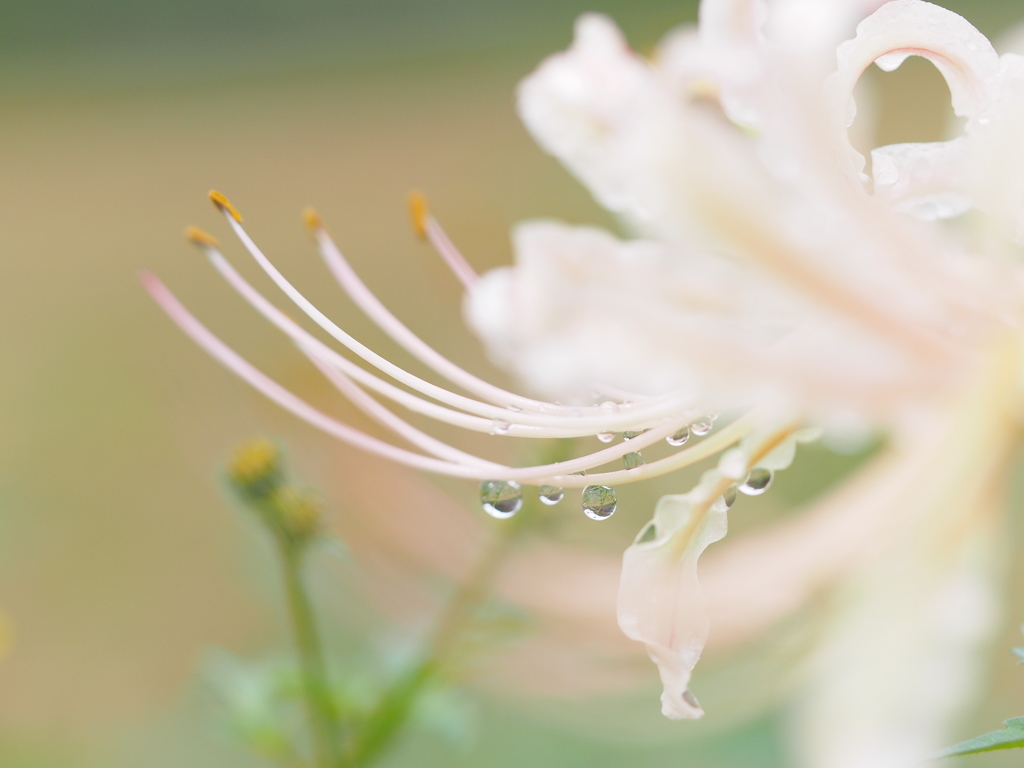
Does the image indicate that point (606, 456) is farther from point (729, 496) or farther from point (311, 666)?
point (311, 666)

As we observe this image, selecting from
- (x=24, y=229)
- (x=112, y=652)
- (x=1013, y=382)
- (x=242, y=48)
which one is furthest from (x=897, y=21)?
(x=242, y=48)

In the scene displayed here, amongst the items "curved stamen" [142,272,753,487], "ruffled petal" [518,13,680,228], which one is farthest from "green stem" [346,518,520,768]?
"ruffled petal" [518,13,680,228]

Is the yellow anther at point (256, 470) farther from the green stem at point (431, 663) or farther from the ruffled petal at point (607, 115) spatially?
the ruffled petal at point (607, 115)

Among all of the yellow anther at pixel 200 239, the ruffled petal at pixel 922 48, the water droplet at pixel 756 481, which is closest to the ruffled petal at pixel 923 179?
the ruffled petal at pixel 922 48

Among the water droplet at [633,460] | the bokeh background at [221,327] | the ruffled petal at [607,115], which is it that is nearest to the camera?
the ruffled petal at [607,115]

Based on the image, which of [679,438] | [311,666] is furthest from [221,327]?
[679,438]

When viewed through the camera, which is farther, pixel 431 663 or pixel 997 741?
pixel 431 663
